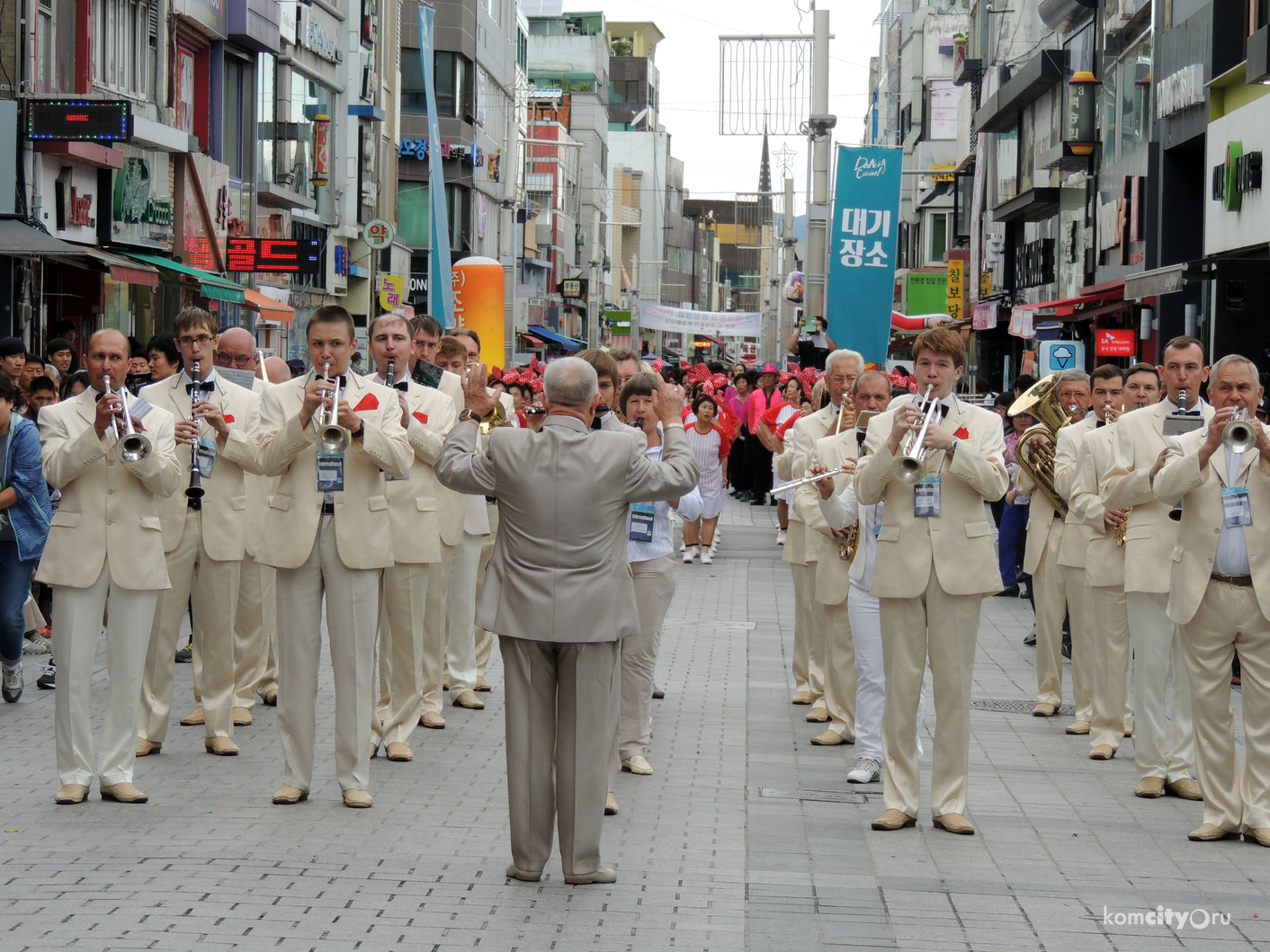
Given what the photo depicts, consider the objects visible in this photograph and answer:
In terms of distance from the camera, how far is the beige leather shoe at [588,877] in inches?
232

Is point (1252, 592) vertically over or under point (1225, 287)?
under

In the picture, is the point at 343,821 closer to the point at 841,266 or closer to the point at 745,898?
the point at 745,898

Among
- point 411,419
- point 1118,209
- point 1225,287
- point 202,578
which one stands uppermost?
point 1118,209

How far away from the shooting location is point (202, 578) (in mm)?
8414

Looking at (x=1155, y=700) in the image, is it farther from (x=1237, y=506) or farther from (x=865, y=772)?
(x=1237, y=506)

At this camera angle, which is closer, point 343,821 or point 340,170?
point 343,821

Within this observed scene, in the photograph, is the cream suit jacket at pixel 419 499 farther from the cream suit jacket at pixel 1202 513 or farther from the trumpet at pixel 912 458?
the cream suit jacket at pixel 1202 513

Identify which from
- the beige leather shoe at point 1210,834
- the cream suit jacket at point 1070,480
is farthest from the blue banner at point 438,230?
the beige leather shoe at point 1210,834

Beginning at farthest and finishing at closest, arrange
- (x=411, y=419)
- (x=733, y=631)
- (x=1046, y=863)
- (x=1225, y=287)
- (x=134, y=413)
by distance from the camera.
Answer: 1. (x=1225, y=287)
2. (x=733, y=631)
3. (x=411, y=419)
4. (x=134, y=413)
5. (x=1046, y=863)

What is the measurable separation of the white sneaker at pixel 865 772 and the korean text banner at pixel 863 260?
9.00 meters

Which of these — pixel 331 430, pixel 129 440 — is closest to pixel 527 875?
pixel 331 430

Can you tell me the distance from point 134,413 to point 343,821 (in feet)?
6.68

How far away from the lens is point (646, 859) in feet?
20.8

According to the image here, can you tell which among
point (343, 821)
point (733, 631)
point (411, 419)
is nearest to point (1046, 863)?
point (343, 821)
